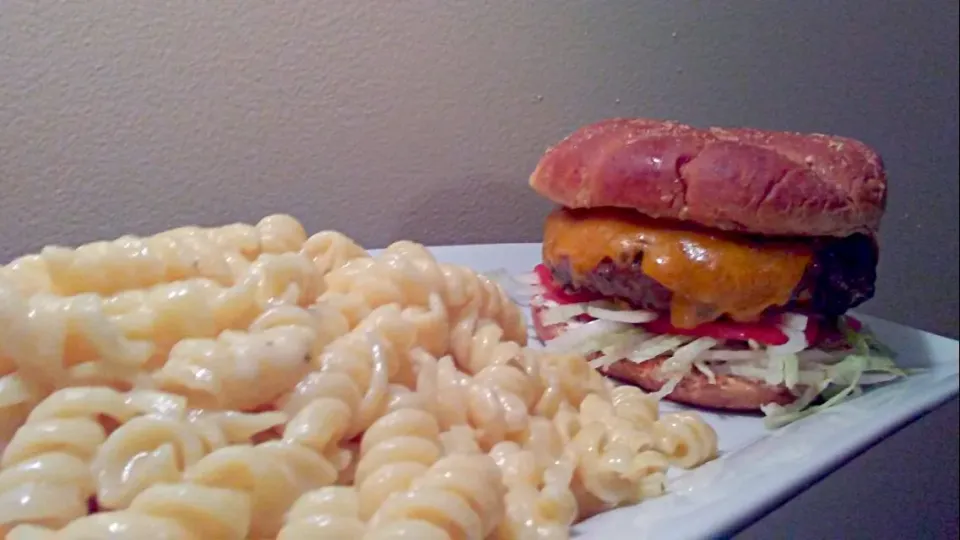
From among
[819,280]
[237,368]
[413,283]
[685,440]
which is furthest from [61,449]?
[819,280]

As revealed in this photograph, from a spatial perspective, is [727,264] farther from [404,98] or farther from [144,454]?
[144,454]

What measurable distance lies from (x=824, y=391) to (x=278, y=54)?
4.64 feet

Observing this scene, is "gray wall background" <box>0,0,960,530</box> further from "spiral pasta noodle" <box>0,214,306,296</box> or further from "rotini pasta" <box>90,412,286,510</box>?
"rotini pasta" <box>90,412,286,510</box>

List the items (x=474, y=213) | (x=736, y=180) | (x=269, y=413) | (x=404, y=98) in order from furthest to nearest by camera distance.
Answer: (x=474, y=213) < (x=404, y=98) < (x=736, y=180) < (x=269, y=413)

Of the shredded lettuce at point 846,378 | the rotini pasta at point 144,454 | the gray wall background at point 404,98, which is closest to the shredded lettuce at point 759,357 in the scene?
the shredded lettuce at point 846,378

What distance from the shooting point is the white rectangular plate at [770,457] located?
1.06m

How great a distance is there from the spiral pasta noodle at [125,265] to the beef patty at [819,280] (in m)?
0.87

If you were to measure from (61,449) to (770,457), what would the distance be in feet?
3.33

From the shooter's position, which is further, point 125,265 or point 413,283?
point 413,283

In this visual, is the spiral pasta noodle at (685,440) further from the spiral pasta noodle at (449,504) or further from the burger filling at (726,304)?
the spiral pasta noodle at (449,504)

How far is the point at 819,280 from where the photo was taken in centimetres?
176

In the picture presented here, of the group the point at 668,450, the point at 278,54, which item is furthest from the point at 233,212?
the point at 668,450

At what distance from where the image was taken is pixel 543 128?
8.20 ft

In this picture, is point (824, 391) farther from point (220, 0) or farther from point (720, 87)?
point (220, 0)
